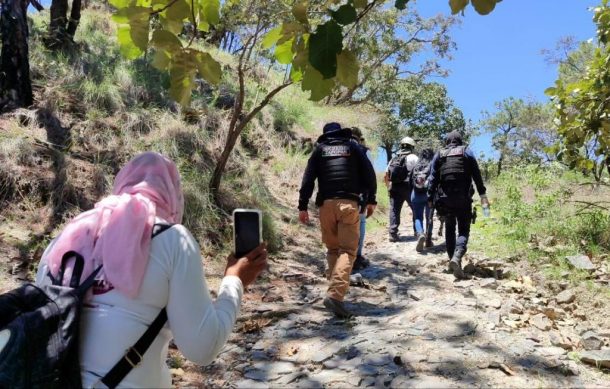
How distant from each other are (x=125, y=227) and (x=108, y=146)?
22.2 feet

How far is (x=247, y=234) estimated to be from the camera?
6.72 ft

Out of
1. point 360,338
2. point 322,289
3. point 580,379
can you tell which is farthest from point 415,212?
point 580,379

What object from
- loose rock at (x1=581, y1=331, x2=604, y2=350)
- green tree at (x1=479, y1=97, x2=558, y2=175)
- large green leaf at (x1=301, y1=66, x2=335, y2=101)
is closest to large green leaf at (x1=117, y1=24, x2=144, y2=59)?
large green leaf at (x1=301, y1=66, x2=335, y2=101)

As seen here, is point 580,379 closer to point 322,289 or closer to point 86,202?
point 322,289

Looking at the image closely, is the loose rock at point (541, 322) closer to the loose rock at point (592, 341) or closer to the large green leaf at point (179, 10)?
the loose rock at point (592, 341)

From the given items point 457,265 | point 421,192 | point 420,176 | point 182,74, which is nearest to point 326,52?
point 182,74

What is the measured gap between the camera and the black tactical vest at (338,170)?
5.22 m

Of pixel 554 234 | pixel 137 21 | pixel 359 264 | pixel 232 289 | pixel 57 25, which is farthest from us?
pixel 57 25

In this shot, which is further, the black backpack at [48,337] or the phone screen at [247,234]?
the phone screen at [247,234]

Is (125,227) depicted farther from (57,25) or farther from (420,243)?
(57,25)

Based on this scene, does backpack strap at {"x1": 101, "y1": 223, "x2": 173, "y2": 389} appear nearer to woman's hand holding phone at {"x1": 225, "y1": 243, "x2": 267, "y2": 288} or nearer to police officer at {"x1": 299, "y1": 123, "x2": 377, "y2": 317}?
woman's hand holding phone at {"x1": 225, "y1": 243, "x2": 267, "y2": 288}

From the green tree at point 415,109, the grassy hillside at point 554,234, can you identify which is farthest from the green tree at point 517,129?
the grassy hillside at point 554,234

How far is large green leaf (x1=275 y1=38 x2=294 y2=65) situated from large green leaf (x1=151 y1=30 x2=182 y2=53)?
1.38 feet

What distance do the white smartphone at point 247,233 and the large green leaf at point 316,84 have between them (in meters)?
0.51
